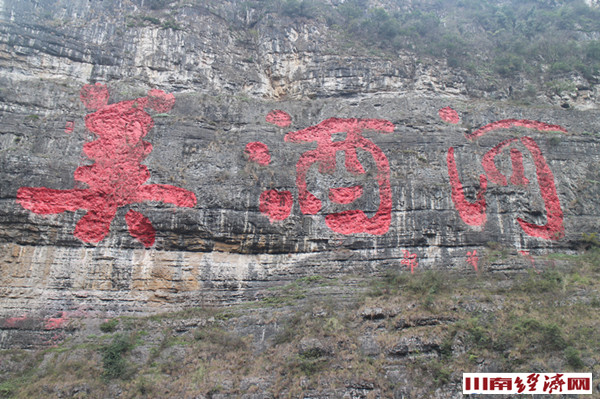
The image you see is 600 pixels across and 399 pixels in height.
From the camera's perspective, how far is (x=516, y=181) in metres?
18.6

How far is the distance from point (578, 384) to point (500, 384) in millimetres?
1694

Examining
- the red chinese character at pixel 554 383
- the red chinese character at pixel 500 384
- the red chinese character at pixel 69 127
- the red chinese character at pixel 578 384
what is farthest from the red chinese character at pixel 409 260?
the red chinese character at pixel 69 127

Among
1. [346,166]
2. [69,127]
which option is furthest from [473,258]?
[69,127]

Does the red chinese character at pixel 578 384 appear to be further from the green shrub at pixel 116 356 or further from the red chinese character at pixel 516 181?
the green shrub at pixel 116 356

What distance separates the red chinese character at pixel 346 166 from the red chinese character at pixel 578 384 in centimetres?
754

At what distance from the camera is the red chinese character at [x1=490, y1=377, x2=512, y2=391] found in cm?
1177

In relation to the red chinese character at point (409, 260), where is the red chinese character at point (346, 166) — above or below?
above

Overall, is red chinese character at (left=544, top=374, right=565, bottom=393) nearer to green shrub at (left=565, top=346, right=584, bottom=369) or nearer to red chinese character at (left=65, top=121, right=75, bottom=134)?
green shrub at (left=565, top=346, right=584, bottom=369)

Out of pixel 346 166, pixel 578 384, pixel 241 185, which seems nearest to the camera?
pixel 578 384

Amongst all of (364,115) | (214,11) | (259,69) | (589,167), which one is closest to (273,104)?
(364,115)

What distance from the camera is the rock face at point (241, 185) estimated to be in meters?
15.9

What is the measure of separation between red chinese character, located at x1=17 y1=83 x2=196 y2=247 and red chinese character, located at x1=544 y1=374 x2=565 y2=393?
1176cm

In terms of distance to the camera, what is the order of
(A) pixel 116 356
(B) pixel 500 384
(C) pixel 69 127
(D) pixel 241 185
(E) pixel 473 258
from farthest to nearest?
(C) pixel 69 127 → (D) pixel 241 185 → (E) pixel 473 258 → (A) pixel 116 356 → (B) pixel 500 384

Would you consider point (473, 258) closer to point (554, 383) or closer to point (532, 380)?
point (532, 380)
